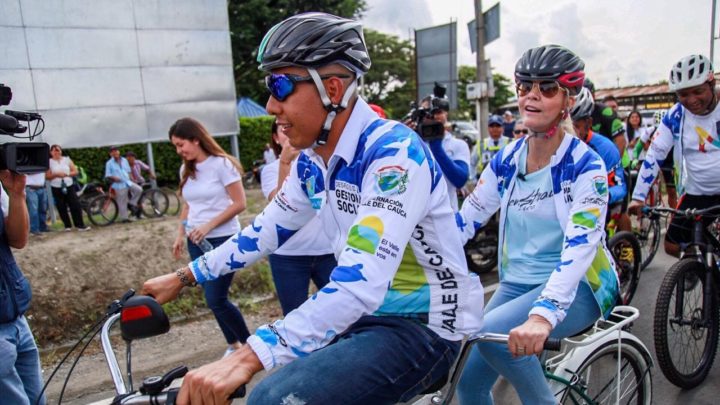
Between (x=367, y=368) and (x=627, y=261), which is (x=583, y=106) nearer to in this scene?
(x=627, y=261)

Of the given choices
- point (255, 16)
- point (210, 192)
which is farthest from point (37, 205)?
point (255, 16)

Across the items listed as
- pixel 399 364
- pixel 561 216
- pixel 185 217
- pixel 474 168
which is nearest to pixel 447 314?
pixel 399 364

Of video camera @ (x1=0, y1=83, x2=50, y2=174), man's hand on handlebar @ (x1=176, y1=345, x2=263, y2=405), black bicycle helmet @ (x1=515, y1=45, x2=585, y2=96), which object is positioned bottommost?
man's hand on handlebar @ (x1=176, y1=345, x2=263, y2=405)

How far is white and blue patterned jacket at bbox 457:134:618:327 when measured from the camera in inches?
86.9

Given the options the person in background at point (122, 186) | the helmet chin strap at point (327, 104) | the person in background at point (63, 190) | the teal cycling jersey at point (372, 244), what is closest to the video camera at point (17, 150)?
the teal cycling jersey at point (372, 244)

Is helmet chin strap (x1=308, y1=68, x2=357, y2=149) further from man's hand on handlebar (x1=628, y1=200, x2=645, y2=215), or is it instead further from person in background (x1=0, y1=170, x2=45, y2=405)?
man's hand on handlebar (x1=628, y1=200, x2=645, y2=215)

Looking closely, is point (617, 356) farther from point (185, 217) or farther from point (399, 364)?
point (185, 217)

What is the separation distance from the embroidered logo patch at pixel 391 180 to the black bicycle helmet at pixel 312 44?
389 millimetres

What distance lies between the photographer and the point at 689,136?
446cm

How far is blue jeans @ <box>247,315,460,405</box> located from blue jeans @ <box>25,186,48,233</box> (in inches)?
363

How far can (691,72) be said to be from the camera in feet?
13.6

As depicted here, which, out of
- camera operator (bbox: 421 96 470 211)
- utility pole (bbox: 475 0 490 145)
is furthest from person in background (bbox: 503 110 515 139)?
camera operator (bbox: 421 96 470 211)

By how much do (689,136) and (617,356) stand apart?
8.39 feet

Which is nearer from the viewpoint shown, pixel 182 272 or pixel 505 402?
pixel 182 272
